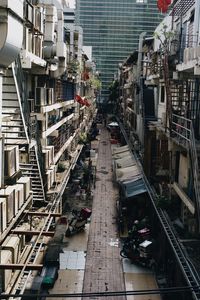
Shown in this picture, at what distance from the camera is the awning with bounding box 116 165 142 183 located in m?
34.7

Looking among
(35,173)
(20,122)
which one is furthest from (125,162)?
(20,122)

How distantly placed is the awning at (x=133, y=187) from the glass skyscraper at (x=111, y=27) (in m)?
97.1

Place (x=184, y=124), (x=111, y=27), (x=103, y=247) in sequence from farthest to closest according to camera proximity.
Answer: (x=111, y=27) → (x=103, y=247) → (x=184, y=124)

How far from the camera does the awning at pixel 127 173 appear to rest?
34.7 metres

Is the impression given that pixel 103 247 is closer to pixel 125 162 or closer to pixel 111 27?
pixel 125 162

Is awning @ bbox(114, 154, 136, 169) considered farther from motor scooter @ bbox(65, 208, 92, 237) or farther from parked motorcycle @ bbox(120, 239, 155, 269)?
parked motorcycle @ bbox(120, 239, 155, 269)

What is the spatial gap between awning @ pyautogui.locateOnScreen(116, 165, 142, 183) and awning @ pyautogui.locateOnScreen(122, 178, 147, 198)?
1.11 m

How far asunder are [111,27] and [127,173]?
100988 mm

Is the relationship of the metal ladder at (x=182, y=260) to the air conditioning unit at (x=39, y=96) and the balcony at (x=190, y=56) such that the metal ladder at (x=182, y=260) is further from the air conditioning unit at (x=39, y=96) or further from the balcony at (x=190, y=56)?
the air conditioning unit at (x=39, y=96)

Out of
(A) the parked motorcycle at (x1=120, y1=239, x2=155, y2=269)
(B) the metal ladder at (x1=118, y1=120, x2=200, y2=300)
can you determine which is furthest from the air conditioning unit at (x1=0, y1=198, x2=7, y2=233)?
(A) the parked motorcycle at (x1=120, y1=239, x2=155, y2=269)

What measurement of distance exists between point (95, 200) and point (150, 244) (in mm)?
14608

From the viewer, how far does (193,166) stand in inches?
699

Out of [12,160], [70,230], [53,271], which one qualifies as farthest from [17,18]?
[70,230]

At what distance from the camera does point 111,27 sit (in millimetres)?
130000
